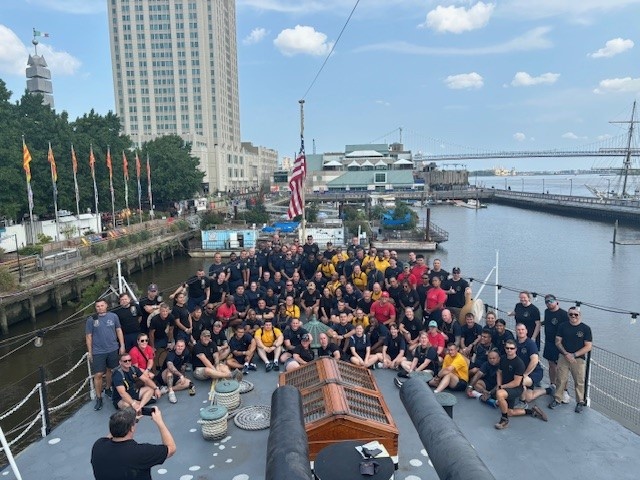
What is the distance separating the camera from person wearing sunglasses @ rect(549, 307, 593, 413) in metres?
6.98

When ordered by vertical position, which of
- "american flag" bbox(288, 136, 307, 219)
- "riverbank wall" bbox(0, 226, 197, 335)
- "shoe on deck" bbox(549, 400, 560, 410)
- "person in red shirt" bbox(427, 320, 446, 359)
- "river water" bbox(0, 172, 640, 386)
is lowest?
"river water" bbox(0, 172, 640, 386)

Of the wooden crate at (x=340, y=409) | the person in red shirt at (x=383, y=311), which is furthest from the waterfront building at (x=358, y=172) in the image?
the wooden crate at (x=340, y=409)

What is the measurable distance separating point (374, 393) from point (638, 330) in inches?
835

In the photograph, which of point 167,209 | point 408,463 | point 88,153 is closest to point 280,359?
point 408,463

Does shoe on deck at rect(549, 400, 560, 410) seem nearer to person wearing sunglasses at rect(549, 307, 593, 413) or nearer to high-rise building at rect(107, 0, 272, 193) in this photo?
person wearing sunglasses at rect(549, 307, 593, 413)

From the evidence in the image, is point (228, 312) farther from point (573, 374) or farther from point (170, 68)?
point (170, 68)

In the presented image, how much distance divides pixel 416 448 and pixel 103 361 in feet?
16.0

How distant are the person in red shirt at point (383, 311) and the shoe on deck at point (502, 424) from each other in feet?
9.83

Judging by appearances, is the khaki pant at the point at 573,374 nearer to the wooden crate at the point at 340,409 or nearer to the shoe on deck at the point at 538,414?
the shoe on deck at the point at 538,414

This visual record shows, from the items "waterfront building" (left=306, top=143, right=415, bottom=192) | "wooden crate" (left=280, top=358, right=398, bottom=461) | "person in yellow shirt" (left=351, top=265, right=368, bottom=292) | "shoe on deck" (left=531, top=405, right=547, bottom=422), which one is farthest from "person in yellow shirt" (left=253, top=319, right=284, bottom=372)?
"waterfront building" (left=306, top=143, right=415, bottom=192)

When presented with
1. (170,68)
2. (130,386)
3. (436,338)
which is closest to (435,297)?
(436,338)

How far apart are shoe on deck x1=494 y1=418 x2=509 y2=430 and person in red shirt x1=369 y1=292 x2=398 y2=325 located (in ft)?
9.83

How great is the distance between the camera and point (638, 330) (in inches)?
847

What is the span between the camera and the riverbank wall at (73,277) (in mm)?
22562
